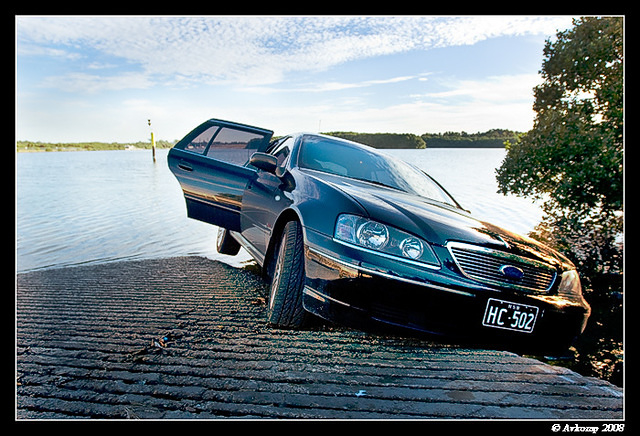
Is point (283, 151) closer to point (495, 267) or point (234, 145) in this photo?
point (234, 145)

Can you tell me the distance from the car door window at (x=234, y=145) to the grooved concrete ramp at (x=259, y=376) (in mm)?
1854

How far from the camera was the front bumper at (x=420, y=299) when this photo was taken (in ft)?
6.54

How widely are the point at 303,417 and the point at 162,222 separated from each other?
13.5 meters

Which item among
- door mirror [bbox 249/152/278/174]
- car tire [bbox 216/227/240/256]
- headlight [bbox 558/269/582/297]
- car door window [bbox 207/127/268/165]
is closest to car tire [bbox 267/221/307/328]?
door mirror [bbox 249/152/278/174]

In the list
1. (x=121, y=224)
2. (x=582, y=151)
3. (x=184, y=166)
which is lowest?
(x=121, y=224)

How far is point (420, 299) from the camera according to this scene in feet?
6.55

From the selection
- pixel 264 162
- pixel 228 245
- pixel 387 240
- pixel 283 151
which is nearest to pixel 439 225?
pixel 387 240

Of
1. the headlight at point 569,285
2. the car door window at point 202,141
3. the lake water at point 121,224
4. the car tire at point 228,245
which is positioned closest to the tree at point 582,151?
the lake water at point 121,224

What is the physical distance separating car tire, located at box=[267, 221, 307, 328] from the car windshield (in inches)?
36.3

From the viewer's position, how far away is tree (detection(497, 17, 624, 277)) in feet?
25.5

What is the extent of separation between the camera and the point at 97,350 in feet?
9.28

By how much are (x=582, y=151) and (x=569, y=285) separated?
23.7ft

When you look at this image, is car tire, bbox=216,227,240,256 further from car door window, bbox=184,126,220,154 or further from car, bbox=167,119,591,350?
car, bbox=167,119,591,350
